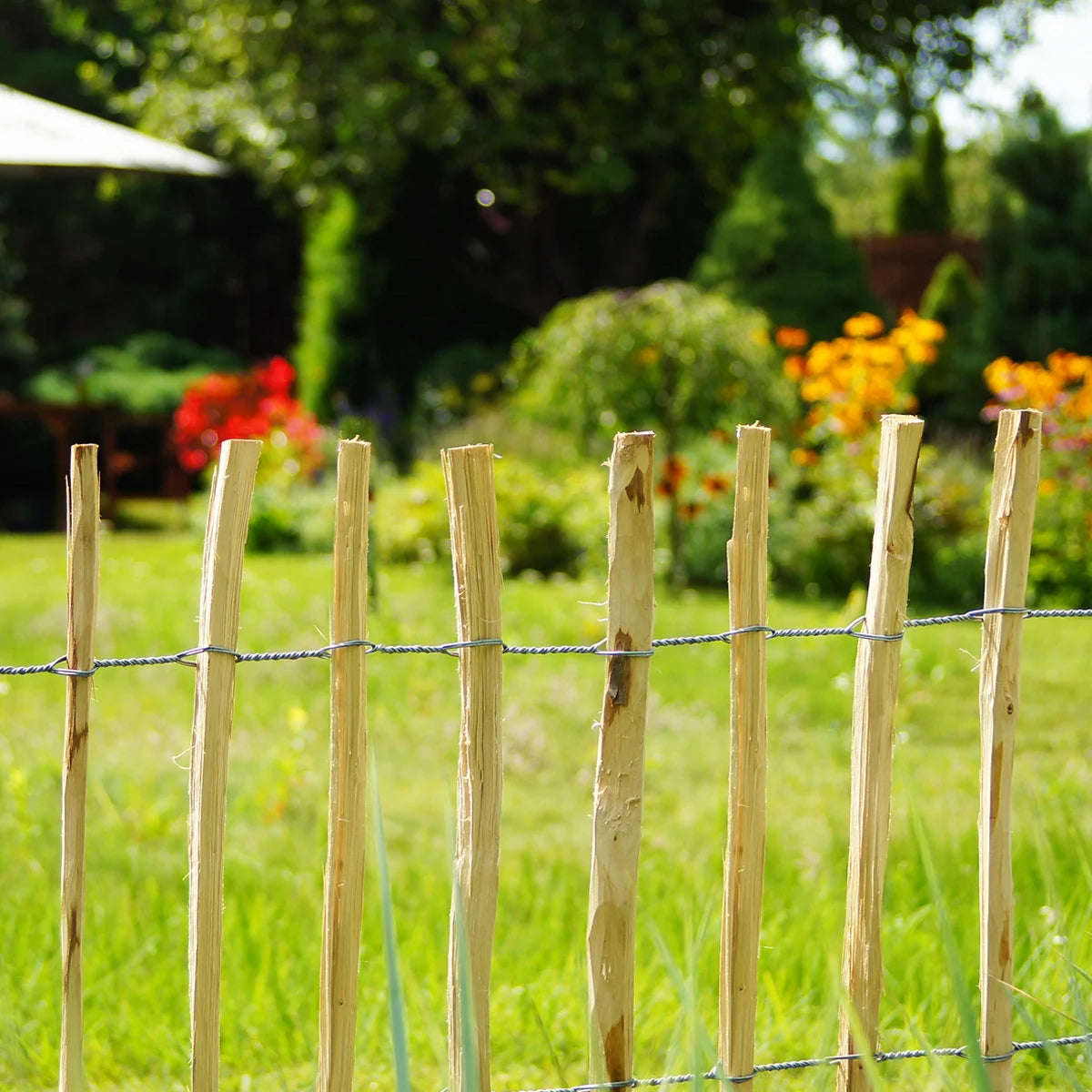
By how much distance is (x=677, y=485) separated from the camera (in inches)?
246

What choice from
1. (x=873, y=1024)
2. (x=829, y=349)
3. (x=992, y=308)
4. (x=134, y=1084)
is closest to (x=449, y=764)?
(x=134, y=1084)

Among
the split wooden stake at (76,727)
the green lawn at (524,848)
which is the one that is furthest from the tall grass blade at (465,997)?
the split wooden stake at (76,727)

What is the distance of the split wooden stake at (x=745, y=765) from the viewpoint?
4.78 feet

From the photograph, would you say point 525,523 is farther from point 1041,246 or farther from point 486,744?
point 1041,246

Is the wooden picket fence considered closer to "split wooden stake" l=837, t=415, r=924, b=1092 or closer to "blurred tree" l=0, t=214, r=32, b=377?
"split wooden stake" l=837, t=415, r=924, b=1092

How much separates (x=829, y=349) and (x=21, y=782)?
499 centimetres

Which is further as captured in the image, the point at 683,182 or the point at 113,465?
the point at 683,182

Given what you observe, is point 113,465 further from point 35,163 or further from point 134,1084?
point 134,1084

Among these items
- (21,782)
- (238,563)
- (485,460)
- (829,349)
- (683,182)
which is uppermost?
(683,182)

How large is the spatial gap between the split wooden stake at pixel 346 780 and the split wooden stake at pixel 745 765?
1.35ft

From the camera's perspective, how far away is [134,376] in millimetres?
10055

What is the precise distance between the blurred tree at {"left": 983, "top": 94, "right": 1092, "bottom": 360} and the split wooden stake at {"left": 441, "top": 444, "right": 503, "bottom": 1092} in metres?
9.67

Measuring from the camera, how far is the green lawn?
2062 millimetres

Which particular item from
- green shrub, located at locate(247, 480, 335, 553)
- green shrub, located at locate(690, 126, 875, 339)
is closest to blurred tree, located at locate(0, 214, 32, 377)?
green shrub, located at locate(247, 480, 335, 553)
